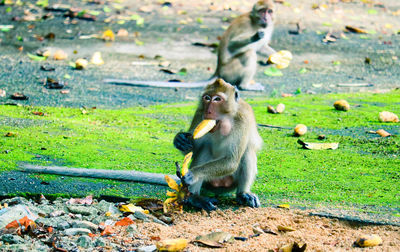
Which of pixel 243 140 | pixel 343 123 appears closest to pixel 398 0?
pixel 343 123

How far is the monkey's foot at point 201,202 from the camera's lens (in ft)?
14.2

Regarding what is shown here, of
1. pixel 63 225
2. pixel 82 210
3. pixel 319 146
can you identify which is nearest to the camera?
pixel 63 225

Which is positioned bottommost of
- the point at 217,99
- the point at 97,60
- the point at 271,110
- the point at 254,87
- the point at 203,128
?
the point at 254,87

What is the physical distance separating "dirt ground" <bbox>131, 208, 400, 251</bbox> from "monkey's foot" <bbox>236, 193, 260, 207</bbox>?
3.3 inches

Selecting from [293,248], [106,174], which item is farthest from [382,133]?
[293,248]

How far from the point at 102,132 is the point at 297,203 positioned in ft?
8.65

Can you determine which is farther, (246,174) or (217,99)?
(246,174)

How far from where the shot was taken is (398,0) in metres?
15.8

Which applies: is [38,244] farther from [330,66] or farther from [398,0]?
[398,0]

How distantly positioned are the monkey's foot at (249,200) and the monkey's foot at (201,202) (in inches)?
9.5

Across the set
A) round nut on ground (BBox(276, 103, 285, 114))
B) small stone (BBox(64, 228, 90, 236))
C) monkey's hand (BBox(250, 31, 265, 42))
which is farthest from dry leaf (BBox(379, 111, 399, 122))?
small stone (BBox(64, 228, 90, 236))

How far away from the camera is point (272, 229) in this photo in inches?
154

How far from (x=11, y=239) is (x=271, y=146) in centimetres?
328

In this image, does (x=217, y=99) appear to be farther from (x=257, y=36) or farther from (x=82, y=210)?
(x=257, y=36)
